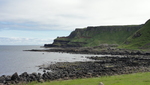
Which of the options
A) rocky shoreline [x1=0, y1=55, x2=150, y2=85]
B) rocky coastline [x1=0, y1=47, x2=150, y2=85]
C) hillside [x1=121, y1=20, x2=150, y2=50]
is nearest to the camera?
rocky shoreline [x1=0, y1=55, x2=150, y2=85]

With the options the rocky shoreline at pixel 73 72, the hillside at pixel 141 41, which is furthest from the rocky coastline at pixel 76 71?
the hillside at pixel 141 41

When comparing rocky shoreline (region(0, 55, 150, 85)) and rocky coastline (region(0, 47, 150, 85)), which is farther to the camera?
rocky coastline (region(0, 47, 150, 85))

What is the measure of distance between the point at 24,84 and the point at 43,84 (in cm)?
392

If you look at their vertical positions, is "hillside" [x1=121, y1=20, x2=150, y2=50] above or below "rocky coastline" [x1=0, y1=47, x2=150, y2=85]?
above

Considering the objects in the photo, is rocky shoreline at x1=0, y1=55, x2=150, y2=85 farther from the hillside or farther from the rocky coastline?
the hillside

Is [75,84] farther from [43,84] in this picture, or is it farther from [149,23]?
[149,23]

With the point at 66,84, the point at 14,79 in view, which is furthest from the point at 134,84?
the point at 14,79

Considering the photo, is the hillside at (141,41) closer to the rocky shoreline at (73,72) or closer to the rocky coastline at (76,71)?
the rocky coastline at (76,71)

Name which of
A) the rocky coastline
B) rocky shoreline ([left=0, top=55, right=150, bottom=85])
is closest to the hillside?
the rocky coastline

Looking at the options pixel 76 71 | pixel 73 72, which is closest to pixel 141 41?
pixel 76 71

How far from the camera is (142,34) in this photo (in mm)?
181375

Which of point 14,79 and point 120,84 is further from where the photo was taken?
point 14,79

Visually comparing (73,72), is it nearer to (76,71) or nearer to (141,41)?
(76,71)

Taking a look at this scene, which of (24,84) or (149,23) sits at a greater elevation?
(149,23)
